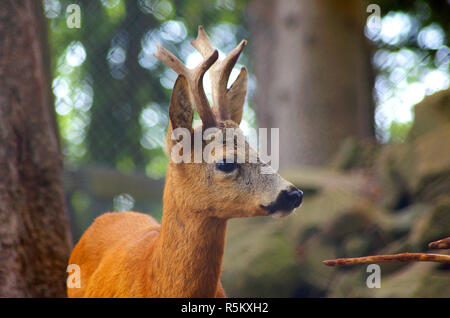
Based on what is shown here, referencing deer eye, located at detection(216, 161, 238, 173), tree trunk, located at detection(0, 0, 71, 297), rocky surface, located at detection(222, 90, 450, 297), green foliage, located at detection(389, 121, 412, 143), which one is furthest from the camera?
green foliage, located at detection(389, 121, 412, 143)

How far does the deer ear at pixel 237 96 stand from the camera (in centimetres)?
130

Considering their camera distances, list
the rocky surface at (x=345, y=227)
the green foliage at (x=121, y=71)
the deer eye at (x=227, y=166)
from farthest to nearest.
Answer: the rocky surface at (x=345, y=227)
the green foliage at (x=121, y=71)
the deer eye at (x=227, y=166)

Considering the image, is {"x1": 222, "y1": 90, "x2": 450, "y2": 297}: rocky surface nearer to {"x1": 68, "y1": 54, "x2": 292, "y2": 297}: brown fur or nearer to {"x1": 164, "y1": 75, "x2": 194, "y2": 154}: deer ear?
{"x1": 68, "y1": 54, "x2": 292, "y2": 297}: brown fur

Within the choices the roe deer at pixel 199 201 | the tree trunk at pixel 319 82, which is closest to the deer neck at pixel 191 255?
the roe deer at pixel 199 201

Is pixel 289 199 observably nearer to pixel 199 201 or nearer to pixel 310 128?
pixel 199 201

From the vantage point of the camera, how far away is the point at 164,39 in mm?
2107

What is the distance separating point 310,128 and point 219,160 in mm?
2318

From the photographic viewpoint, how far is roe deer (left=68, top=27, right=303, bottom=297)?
3.87 ft

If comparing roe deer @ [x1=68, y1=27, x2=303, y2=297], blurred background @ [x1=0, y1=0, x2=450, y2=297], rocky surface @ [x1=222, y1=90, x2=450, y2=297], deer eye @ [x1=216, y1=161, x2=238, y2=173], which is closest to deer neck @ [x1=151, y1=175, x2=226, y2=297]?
roe deer @ [x1=68, y1=27, x2=303, y2=297]

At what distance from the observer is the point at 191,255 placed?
1291 mm

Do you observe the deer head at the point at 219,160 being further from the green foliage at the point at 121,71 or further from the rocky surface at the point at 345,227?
the rocky surface at the point at 345,227

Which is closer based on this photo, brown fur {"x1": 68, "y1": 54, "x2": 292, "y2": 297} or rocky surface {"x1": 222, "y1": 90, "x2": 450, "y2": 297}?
brown fur {"x1": 68, "y1": 54, "x2": 292, "y2": 297}
